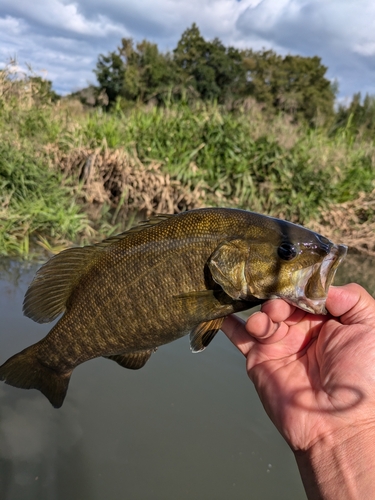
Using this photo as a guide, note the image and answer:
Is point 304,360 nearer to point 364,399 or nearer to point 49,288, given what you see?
point 364,399

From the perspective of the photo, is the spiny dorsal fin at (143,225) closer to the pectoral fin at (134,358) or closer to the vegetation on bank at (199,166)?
the pectoral fin at (134,358)

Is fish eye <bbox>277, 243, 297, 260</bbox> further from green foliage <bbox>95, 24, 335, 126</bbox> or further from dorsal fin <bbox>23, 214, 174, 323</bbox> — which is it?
green foliage <bbox>95, 24, 335, 126</bbox>

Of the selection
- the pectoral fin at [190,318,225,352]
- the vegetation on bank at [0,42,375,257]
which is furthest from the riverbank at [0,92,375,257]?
the pectoral fin at [190,318,225,352]

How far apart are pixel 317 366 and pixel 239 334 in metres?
0.50

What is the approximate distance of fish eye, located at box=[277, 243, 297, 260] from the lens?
1830 mm

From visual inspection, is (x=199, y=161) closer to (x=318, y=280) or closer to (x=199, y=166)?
(x=199, y=166)

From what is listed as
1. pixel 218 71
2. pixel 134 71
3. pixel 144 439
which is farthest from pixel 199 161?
pixel 218 71

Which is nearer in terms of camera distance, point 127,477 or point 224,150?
point 127,477

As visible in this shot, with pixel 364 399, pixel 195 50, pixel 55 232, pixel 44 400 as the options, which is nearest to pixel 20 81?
pixel 55 232

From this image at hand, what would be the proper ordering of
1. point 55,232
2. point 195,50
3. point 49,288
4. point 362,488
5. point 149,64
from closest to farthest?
point 362,488
point 49,288
point 55,232
point 149,64
point 195,50

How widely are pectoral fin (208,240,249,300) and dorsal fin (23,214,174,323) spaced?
33cm

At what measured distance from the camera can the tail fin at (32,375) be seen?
80.2 inches

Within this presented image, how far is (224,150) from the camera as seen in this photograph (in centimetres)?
768

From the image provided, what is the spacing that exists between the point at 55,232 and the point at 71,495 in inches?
151
